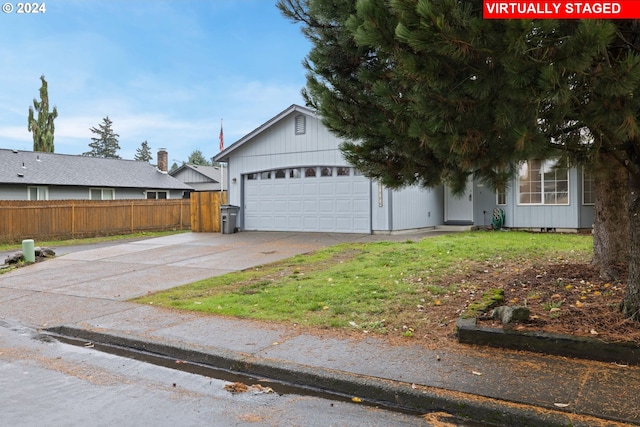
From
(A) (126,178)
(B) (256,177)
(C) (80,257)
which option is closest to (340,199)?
(B) (256,177)

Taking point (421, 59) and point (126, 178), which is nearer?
point (421, 59)

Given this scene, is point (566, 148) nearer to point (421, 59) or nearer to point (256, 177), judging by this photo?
point (421, 59)

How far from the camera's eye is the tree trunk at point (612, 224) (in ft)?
20.5

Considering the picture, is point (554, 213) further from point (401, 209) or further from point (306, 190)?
point (306, 190)

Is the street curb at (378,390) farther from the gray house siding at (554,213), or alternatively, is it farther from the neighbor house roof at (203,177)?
the neighbor house roof at (203,177)

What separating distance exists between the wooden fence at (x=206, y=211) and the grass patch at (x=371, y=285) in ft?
28.5

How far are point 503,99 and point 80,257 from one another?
12991 mm

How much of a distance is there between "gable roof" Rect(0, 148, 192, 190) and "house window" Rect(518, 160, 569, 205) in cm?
2160

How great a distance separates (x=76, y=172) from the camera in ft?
85.9

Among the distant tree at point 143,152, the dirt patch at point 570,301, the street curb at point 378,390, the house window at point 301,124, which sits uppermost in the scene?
the distant tree at point 143,152

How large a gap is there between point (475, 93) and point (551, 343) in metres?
2.44

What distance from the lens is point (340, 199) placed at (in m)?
16.3

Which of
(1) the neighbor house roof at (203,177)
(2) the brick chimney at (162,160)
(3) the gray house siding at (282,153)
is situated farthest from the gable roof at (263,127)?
(1) the neighbor house roof at (203,177)

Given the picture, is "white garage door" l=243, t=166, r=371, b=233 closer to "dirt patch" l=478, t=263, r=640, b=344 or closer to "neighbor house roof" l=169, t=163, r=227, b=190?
"dirt patch" l=478, t=263, r=640, b=344
